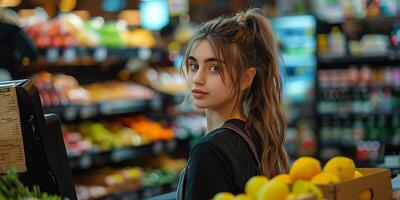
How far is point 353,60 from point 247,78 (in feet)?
20.2

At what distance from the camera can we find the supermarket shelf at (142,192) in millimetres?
6711

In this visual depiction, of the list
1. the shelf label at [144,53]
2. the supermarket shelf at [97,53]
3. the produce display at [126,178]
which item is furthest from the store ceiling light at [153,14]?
the produce display at [126,178]

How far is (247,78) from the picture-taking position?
2.53m

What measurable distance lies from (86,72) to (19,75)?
1.33 metres

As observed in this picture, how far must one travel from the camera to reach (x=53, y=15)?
691 cm

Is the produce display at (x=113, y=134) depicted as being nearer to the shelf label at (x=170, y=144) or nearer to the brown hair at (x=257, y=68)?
the shelf label at (x=170, y=144)

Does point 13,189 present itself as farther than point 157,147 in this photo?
No

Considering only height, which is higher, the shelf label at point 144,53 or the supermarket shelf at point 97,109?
the shelf label at point 144,53

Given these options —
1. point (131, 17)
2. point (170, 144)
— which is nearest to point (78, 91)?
point (170, 144)

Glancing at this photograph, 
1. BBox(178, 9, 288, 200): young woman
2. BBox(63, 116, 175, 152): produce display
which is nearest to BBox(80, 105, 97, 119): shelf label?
BBox(63, 116, 175, 152): produce display

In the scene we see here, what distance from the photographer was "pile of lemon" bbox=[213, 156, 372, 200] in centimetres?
163

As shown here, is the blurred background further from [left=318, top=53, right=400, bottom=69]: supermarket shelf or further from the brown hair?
the brown hair

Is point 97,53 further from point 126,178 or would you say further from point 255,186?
point 255,186

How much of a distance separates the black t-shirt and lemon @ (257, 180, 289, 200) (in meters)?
0.61
